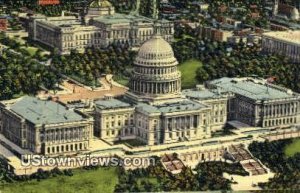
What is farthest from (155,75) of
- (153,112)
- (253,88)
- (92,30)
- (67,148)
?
(92,30)

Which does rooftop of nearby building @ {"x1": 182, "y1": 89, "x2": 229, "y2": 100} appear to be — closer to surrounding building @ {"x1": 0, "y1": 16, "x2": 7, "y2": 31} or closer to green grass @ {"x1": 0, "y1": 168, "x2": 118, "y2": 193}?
green grass @ {"x1": 0, "y1": 168, "x2": 118, "y2": 193}

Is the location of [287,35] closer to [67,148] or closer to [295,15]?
[295,15]

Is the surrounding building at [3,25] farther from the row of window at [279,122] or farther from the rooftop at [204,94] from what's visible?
the row of window at [279,122]

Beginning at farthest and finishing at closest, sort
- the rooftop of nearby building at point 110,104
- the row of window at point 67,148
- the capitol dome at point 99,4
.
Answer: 1. the capitol dome at point 99,4
2. the rooftop of nearby building at point 110,104
3. the row of window at point 67,148

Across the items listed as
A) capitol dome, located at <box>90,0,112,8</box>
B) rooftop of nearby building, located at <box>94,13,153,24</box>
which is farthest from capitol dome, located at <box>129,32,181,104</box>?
capitol dome, located at <box>90,0,112,8</box>

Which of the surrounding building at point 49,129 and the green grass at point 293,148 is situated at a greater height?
the surrounding building at point 49,129

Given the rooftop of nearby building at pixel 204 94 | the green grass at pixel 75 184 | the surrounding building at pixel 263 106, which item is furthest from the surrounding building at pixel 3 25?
the green grass at pixel 75 184
